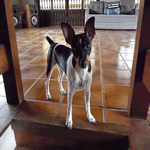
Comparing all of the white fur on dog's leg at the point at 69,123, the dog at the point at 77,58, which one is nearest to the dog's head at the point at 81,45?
the dog at the point at 77,58

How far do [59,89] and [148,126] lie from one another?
0.95 m

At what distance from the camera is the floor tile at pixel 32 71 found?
205cm

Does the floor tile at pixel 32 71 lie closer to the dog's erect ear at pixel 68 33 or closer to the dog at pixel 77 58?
the dog at pixel 77 58

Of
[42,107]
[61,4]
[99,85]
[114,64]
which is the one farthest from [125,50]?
[61,4]

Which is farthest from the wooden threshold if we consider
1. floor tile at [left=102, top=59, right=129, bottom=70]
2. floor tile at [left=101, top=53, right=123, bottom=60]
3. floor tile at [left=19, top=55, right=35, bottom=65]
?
floor tile at [left=101, top=53, right=123, bottom=60]

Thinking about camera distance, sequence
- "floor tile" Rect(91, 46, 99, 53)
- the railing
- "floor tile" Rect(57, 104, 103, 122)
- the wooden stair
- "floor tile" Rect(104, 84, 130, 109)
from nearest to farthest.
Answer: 1. the wooden stair
2. "floor tile" Rect(57, 104, 103, 122)
3. "floor tile" Rect(104, 84, 130, 109)
4. "floor tile" Rect(91, 46, 99, 53)
5. the railing

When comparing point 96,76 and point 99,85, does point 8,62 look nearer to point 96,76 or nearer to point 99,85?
point 99,85

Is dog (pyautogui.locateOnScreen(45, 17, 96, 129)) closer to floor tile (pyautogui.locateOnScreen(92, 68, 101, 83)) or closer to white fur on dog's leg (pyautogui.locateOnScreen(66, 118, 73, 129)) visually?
white fur on dog's leg (pyautogui.locateOnScreen(66, 118, 73, 129))

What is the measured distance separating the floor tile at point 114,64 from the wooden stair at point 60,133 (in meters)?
1.27

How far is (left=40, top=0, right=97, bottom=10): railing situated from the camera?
24.0 ft

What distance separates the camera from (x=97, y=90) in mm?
1671

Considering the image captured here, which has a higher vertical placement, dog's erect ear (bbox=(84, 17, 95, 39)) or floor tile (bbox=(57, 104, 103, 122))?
dog's erect ear (bbox=(84, 17, 95, 39))

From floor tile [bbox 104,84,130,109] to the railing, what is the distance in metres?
6.59

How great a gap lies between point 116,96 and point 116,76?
1.67 feet
